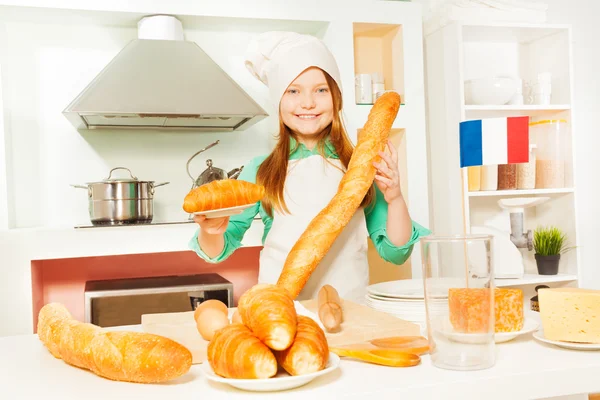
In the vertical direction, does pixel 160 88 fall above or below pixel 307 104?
above

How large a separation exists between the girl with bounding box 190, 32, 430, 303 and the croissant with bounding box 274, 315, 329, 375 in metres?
0.90

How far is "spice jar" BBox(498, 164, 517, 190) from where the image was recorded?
2818 mm

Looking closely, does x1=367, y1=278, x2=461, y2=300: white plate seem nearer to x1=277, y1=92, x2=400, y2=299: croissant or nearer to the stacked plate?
the stacked plate

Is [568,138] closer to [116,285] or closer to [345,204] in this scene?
[345,204]

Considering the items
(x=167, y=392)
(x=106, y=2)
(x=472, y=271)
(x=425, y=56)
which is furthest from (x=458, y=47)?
(x=167, y=392)

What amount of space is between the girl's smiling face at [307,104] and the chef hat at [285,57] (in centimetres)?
2

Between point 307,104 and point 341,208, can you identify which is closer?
point 341,208

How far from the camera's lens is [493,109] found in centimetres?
281

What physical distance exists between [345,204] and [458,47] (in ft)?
5.28

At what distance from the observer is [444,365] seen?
73 centimetres

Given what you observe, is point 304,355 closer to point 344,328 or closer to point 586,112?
point 344,328

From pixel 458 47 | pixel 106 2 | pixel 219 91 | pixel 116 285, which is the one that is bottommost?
pixel 116 285

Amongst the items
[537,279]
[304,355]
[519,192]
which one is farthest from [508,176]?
[304,355]

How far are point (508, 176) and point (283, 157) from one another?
149cm
